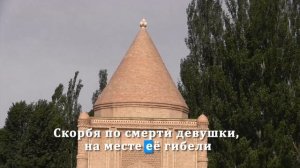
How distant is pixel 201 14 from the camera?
2323cm

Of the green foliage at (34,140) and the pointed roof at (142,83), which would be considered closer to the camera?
the pointed roof at (142,83)

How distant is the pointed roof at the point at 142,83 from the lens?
1662 cm

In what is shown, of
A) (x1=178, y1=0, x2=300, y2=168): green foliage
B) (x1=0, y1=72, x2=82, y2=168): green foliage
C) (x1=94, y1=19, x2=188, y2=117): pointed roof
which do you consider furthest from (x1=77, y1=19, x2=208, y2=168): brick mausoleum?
(x1=0, y1=72, x2=82, y2=168): green foliage

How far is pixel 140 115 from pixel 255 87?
16.2ft

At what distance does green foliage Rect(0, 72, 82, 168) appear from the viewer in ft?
73.9

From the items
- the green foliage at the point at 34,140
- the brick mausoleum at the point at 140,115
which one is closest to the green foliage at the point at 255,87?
the brick mausoleum at the point at 140,115

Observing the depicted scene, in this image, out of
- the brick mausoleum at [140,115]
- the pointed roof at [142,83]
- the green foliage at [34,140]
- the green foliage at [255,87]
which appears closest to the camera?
the brick mausoleum at [140,115]

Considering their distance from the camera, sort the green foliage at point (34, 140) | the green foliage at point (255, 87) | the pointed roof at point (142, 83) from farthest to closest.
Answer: the green foliage at point (34, 140) → the green foliage at point (255, 87) → the pointed roof at point (142, 83)

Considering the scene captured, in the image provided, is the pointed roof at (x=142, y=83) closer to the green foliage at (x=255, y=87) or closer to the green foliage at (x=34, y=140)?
the green foliage at (x=255, y=87)

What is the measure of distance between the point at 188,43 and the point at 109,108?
745 centimetres

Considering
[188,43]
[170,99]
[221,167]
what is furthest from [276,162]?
[188,43]

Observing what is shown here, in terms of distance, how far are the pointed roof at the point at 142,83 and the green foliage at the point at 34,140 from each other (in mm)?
6613

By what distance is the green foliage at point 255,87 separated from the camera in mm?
18047

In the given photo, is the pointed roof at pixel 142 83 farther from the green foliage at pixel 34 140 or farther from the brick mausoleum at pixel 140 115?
the green foliage at pixel 34 140
